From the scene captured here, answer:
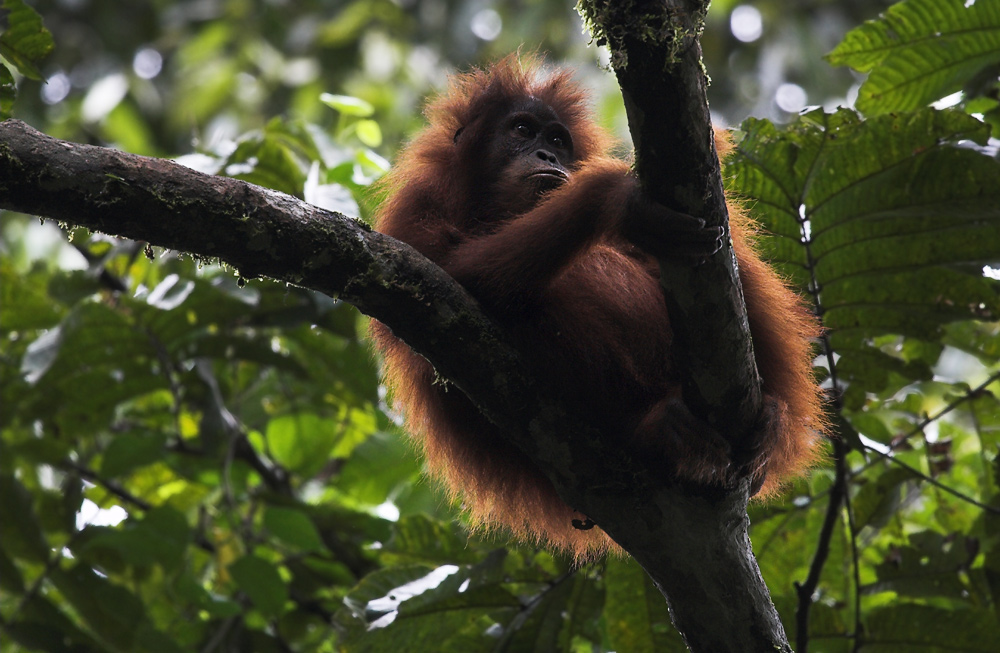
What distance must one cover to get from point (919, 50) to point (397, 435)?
2.88m

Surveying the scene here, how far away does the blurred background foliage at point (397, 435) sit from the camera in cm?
334

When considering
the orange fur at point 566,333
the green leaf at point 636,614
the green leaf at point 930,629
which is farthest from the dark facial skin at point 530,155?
the green leaf at point 930,629

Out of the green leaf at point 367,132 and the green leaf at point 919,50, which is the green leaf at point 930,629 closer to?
the green leaf at point 919,50

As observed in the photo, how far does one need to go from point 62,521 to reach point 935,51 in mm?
4057

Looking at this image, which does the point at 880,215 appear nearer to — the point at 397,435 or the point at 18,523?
the point at 397,435

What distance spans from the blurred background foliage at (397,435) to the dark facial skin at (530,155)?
567 mm

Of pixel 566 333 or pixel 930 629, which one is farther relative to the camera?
pixel 930 629

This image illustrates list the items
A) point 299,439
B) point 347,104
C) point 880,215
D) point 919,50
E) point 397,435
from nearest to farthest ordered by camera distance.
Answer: point 880,215 < point 919,50 < point 347,104 < point 299,439 < point 397,435

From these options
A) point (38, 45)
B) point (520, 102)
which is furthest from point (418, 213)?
point (38, 45)

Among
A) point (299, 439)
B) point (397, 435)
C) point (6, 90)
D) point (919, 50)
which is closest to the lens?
point (6, 90)

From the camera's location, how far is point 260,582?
155 inches

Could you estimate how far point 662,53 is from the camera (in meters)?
1.98

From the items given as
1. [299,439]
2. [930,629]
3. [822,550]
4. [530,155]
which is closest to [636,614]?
[822,550]

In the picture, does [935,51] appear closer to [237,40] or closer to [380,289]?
[380,289]
